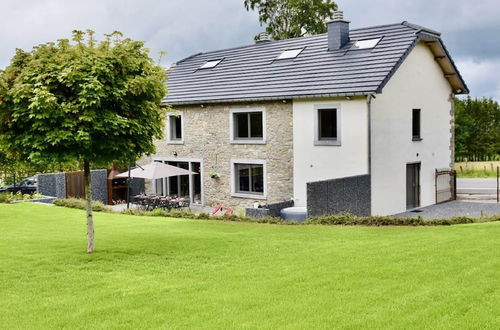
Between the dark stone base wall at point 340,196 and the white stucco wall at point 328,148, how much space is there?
0.92 meters

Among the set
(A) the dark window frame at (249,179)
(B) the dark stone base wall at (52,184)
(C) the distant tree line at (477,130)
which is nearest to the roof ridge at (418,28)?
(A) the dark window frame at (249,179)

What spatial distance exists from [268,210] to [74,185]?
11.8 metres

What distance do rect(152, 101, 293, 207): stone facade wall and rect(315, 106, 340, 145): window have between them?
131cm

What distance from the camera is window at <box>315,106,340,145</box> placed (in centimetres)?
2203

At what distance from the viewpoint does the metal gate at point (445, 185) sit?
26.1 m

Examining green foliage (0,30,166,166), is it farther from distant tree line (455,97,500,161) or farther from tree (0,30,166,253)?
distant tree line (455,97,500,161)

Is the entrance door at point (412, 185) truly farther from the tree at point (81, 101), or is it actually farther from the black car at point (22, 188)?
the black car at point (22, 188)

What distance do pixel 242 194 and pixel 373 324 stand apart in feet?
60.4

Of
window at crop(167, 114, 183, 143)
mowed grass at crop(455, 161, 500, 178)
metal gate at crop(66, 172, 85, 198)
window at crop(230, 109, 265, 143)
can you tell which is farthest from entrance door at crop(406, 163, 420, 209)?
metal gate at crop(66, 172, 85, 198)

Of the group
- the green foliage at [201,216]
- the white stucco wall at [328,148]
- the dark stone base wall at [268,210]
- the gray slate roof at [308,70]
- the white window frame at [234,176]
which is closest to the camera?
the green foliage at [201,216]

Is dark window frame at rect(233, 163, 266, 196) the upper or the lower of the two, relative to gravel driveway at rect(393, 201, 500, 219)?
upper

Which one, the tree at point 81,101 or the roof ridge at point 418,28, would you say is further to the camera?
the roof ridge at point 418,28

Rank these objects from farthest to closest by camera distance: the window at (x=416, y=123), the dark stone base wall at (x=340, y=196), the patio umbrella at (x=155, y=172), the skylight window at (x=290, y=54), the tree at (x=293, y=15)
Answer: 1. the tree at (x=293, y=15)
2. the skylight window at (x=290, y=54)
3. the window at (x=416, y=123)
4. the patio umbrella at (x=155, y=172)
5. the dark stone base wall at (x=340, y=196)

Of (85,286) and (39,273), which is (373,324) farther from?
(39,273)
